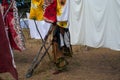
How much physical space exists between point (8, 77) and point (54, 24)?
1309 millimetres

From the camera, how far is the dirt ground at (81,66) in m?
6.48

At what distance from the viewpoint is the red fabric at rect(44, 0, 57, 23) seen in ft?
21.0

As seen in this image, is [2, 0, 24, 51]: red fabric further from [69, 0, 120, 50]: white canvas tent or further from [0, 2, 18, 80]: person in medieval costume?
[0, 2, 18, 80]: person in medieval costume

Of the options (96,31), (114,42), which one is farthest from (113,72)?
(96,31)

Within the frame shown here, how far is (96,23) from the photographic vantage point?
730cm

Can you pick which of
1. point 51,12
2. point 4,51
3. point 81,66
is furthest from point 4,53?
point 81,66

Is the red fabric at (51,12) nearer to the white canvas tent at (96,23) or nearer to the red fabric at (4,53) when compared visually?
the white canvas tent at (96,23)

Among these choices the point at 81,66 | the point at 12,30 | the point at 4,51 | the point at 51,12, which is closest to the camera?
the point at 4,51

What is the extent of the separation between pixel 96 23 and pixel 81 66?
95 centimetres

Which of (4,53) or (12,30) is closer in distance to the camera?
(4,53)

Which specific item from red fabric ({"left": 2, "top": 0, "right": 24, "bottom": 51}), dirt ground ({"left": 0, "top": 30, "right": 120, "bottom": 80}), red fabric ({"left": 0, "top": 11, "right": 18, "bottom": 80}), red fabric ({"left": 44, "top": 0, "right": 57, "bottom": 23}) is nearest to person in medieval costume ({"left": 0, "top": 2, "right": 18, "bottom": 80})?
red fabric ({"left": 0, "top": 11, "right": 18, "bottom": 80})

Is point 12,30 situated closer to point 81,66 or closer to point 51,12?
point 51,12

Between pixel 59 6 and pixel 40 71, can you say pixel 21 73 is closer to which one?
pixel 40 71

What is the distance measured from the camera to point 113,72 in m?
6.77
